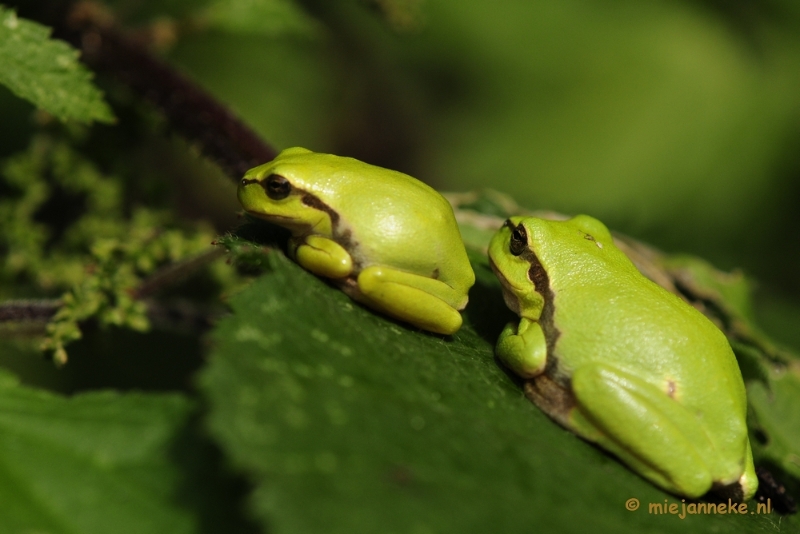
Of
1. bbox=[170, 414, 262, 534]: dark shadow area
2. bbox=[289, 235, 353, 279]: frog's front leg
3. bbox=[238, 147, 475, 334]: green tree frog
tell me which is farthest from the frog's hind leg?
bbox=[170, 414, 262, 534]: dark shadow area

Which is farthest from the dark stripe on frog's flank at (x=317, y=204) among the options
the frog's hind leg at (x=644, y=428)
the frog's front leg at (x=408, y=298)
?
the frog's hind leg at (x=644, y=428)

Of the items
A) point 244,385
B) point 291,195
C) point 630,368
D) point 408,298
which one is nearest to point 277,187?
point 291,195

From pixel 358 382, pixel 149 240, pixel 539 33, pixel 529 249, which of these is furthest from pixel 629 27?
pixel 358 382

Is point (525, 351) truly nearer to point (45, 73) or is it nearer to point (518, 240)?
point (518, 240)

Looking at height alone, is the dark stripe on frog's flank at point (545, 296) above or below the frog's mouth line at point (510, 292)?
above

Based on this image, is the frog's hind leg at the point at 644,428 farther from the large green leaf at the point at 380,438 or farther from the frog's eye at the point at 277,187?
the frog's eye at the point at 277,187
